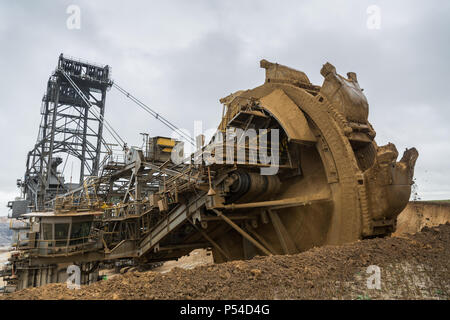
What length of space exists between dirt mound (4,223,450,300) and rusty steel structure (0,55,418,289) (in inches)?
78.7

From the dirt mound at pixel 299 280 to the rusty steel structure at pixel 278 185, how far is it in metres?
2.00

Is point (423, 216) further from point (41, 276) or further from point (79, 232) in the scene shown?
point (41, 276)

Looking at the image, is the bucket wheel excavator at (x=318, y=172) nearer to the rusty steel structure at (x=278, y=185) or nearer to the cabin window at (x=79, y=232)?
the rusty steel structure at (x=278, y=185)

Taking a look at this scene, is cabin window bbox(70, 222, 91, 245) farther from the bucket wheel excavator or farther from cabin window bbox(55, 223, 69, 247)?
the bucket wheel excavator

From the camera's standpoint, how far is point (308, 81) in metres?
9.32

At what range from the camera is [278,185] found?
9094 millimetres

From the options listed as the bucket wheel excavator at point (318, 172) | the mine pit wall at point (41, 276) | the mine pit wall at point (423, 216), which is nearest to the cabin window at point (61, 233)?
the mine pit wall at point (41, 276)

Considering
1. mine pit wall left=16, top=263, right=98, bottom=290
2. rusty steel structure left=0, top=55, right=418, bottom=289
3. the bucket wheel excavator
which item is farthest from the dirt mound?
mine pit wall left=16, top=263, right=98, bottom=290

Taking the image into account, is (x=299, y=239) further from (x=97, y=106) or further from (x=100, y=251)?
(x=97, y=106)

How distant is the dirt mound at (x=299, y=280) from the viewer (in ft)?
11.3

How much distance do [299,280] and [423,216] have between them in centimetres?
1906

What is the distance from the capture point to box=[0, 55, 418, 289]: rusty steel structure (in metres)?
6.64

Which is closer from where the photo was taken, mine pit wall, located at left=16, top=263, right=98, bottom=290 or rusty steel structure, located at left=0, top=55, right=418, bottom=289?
rusty steel structure, located at left=0, top=55, right=418, bottom=289
